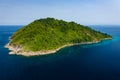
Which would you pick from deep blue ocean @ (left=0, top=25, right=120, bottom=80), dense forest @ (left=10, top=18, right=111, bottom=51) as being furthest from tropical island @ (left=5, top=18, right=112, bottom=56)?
A: deep blue ocean @ (left=0, top=25, right=120, bottom=80)

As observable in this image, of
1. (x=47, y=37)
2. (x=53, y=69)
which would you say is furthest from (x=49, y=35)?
(x=53, y=69)

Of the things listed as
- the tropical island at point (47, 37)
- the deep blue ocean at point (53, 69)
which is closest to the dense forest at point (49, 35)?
the tropical island at point (47, 37)

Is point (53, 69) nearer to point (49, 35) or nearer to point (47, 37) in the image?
point (47, 37)

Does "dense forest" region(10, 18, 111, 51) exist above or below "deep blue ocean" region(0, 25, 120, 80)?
above

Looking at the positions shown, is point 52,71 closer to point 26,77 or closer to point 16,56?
point 26,77

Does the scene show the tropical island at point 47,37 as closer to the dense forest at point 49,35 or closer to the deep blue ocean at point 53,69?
the dense forest at point 49,35

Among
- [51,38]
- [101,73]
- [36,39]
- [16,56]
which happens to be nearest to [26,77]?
[101,73]

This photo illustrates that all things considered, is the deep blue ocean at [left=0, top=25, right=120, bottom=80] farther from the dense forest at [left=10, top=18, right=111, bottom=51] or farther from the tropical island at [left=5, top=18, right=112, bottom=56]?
the dense forest at [left=10, top=18, right=111, bottom=51]

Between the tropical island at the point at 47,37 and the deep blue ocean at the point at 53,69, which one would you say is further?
the tropical island at the point at 47,37
